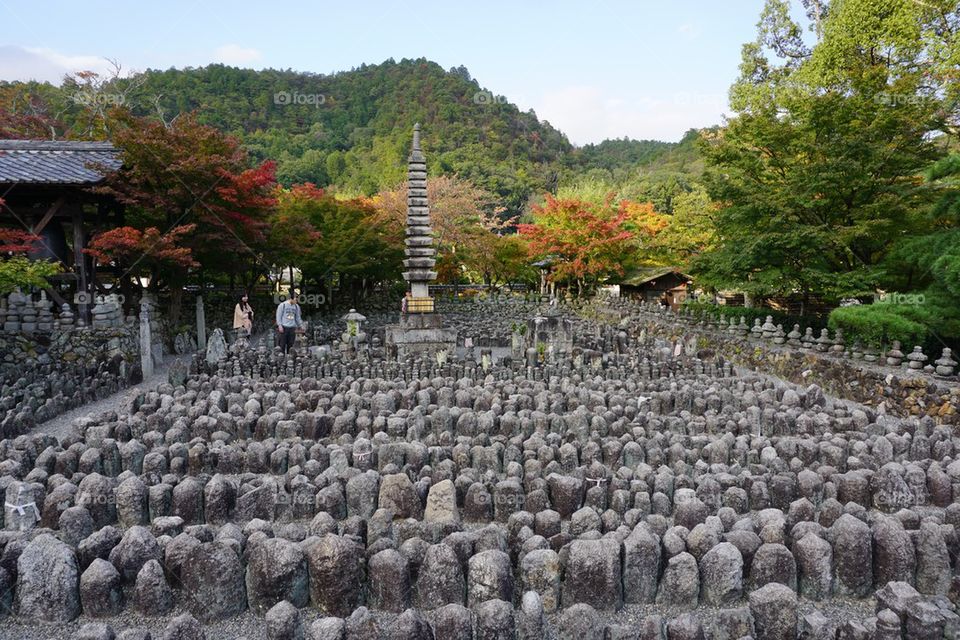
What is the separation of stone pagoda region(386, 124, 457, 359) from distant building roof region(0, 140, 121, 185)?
628cm

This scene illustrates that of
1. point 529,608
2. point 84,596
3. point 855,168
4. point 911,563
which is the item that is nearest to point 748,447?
point 911,563

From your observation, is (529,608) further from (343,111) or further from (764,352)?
(343,111)

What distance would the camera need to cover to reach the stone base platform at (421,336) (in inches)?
509

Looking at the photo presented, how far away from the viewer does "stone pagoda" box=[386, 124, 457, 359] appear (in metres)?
13.0

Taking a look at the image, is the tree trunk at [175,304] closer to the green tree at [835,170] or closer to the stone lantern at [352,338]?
the stone lantern at [352,338]

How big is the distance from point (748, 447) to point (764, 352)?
21.2 ft

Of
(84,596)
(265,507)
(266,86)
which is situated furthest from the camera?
(266,86)

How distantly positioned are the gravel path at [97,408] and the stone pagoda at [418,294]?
4.56 m

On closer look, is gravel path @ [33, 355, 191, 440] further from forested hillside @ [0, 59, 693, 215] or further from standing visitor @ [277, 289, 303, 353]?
forested hillside @ [0, 59, 693, 215]

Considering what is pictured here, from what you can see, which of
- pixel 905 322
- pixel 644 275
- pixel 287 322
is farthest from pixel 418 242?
pixel 644 275

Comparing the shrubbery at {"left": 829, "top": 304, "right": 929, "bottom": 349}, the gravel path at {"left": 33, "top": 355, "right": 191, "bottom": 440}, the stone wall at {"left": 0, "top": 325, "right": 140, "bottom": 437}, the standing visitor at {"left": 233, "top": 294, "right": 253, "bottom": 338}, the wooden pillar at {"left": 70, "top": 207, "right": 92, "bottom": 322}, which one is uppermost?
the wooden pillar at {"left": 70, "top": 207, "right": 92, "bottom": 322}

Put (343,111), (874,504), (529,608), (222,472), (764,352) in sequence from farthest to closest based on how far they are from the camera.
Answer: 1. (343,111)
2. (764,352)
3. (222,472)
4. (874,504)
5. (529,608)

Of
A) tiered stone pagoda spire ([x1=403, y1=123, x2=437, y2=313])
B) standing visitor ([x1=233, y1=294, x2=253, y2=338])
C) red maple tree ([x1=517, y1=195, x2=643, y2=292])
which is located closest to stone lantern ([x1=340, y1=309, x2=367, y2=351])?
tiered stone pagoda spire ([x1=403, y1=123, x2=437, y2=313])

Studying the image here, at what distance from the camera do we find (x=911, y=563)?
12.0 ft
